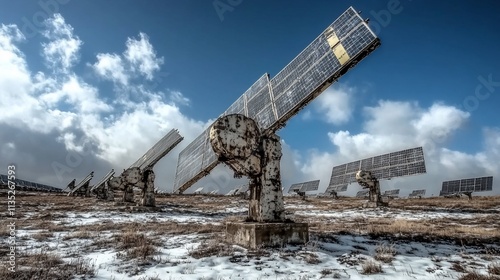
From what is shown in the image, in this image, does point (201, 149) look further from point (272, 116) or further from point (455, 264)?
point (455, 264)

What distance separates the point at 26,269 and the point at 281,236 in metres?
4.34

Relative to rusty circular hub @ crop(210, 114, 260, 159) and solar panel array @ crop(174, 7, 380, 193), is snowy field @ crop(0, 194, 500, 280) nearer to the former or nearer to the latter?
rusty circular hub @ crop(210, 114, 260, 159)

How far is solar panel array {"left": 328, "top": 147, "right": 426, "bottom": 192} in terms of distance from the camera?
21766 millimetres

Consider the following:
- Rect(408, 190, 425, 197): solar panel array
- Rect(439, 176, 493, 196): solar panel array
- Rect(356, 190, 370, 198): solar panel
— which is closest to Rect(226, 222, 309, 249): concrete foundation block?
Rect(439, 176, 493, 196): solar panel array

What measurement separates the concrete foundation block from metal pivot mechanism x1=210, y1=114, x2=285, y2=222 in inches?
16.6

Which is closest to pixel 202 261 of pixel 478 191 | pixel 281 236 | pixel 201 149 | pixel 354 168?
pixel 281 236

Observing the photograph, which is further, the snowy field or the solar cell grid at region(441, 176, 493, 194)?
the solar cell grid at region(441, 176, 493, 194)

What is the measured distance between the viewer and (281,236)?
6059 mm

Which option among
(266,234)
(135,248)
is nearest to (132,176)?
(135,248)

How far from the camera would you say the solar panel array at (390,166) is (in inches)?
857

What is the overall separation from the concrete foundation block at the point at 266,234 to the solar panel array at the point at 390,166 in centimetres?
1746

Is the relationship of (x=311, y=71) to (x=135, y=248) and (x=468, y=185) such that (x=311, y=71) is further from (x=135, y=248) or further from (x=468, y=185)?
(x=468, y=185)

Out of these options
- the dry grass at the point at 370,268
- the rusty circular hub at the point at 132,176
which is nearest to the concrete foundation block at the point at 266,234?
the dry grass at the point at 370,268

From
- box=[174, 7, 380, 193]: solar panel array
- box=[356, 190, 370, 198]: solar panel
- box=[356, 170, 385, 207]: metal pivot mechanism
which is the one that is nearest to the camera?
box=[174, 7, 380, 193]: solar panel array
